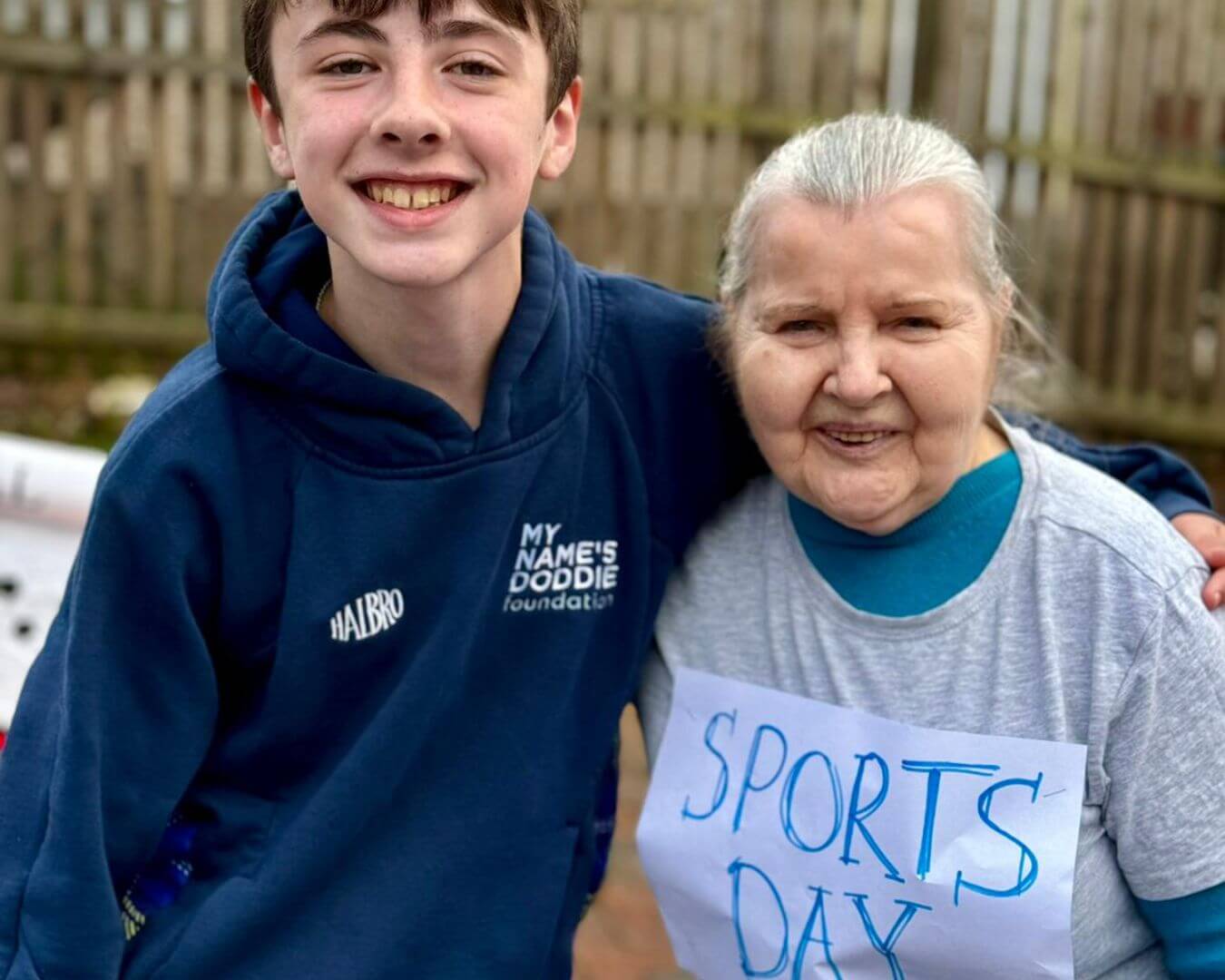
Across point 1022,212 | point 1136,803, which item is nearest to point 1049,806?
point 1136,803

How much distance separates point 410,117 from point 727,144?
4.80m

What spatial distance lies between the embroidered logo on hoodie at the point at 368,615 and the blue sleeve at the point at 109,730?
0.51ft

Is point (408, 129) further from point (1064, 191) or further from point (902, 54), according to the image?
point (1064, 191)

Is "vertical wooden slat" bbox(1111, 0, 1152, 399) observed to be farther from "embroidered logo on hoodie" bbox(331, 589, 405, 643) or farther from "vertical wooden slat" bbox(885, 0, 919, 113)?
"embroidered logo on hoodie" bbox(331, 589, 405, 643)

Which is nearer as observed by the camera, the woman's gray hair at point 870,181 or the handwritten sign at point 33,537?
the woman's gray hair at point 870,181

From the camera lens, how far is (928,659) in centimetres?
203

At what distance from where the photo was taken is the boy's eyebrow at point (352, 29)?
187 cm

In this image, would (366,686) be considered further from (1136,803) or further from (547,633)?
(1136,803)

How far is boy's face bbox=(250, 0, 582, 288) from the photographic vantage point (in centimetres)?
188

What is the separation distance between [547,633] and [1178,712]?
78 centimetres

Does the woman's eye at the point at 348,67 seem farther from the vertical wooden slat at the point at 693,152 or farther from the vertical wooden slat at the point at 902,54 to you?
the vertical wooden slat at the point at 902,54

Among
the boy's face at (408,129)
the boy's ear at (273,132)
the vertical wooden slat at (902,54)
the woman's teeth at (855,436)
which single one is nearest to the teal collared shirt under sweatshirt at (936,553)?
the woman's teeth at (855,436)

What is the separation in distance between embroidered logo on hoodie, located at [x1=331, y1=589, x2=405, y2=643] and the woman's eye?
0.61 metres

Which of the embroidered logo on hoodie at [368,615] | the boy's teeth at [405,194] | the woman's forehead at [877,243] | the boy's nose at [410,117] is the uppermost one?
the boy's nose at [410,117]
